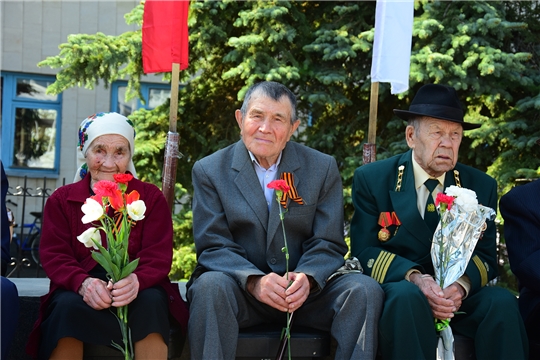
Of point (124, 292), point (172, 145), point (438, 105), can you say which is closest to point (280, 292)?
point (124, 292)

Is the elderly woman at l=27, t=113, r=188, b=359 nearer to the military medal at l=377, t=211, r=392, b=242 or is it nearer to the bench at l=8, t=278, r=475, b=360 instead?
the bench at l=8, t=278, r=475, b=360

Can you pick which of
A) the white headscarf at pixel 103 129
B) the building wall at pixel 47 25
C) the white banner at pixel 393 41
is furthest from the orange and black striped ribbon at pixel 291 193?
the building wall at pixel 47 25

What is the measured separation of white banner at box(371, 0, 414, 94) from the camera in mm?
5309

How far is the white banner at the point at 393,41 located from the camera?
5.31 m

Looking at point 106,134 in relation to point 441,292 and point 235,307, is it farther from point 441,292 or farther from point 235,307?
point 441,292

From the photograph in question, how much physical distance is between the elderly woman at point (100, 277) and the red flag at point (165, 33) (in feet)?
4.90

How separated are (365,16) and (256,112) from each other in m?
4.65

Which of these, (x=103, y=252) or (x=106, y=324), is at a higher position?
(x=103, y=252)

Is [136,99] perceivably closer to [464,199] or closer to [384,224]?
[384,224]

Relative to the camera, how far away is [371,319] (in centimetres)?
359

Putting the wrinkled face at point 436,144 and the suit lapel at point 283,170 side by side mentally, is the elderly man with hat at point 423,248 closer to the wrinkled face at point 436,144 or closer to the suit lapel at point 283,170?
the wrinkled face at point 436,144

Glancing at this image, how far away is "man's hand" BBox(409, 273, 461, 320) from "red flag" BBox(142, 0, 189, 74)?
2645 millimetres

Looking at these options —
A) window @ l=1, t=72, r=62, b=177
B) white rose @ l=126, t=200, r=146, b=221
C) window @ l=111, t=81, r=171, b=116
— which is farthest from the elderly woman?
window @ l=1, t=72, r=62, b=177

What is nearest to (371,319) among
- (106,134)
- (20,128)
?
(106,134)
